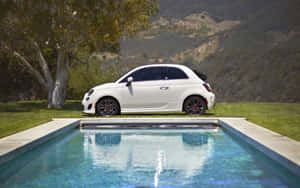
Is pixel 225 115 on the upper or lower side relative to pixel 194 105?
lower

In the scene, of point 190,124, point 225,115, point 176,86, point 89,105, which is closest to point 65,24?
point 89,105

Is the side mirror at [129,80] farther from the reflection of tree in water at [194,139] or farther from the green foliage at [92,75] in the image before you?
the green foliage at [92,75]

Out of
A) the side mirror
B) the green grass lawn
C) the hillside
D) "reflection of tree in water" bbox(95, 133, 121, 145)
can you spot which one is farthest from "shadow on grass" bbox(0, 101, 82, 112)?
the hillside

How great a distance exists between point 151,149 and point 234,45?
74.8 meters

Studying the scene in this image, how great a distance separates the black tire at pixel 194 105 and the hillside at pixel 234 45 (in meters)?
24.9

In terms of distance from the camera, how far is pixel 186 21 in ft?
346

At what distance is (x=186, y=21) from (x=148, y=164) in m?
102

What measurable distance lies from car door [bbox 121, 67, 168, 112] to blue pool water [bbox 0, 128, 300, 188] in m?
3.58

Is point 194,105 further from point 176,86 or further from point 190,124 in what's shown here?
point 190,124

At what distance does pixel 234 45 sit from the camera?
79625mm

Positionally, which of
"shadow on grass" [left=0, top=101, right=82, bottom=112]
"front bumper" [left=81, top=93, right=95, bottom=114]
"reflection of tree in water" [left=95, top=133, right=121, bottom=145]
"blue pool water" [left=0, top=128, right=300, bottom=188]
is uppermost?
"front bumper" [left=81, top=93, right=95, bottom=114]

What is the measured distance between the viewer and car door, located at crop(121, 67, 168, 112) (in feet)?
40.9

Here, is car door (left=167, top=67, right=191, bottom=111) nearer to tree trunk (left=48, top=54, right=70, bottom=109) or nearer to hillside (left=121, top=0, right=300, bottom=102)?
tree trunk (left=48, top=54, right=70, bottom=109)

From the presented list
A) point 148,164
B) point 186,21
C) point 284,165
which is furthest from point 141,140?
point 186,21
